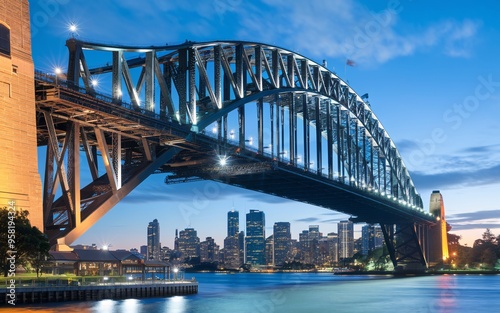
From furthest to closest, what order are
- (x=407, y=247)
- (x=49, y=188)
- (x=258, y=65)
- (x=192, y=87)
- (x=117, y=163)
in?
(x=407, y=247)
(x=258, y=65)
(x=192, y=87)
(x=117, y=163)
(x=49, y=188)

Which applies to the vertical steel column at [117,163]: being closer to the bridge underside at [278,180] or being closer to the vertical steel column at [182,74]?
the vertical steel column at [182,74]

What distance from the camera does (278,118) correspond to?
Result: 79.2 metres

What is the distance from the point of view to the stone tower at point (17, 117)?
130 feet

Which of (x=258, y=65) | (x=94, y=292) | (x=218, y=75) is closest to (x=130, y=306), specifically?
(x=94, y=292)

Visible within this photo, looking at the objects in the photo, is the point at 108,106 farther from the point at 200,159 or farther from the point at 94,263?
the point at 200,159

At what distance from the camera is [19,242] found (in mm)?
40406

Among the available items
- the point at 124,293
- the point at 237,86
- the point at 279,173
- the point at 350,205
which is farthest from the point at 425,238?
the point at 124,293

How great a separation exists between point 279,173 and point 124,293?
24.6 metres

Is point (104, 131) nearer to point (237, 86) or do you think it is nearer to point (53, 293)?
point (53, 293)

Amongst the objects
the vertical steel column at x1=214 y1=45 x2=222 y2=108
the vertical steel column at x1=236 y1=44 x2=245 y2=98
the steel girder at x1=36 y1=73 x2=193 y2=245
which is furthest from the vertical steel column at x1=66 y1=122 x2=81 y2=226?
the vertical steel column at x1=236 y1=44 x2=245 y2=98

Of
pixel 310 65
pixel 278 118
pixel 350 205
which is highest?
pixel 310 65

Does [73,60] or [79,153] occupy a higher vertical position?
[73,60]

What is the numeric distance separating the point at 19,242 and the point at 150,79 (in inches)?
Answer: 728

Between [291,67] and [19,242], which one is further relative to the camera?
[291,67]
